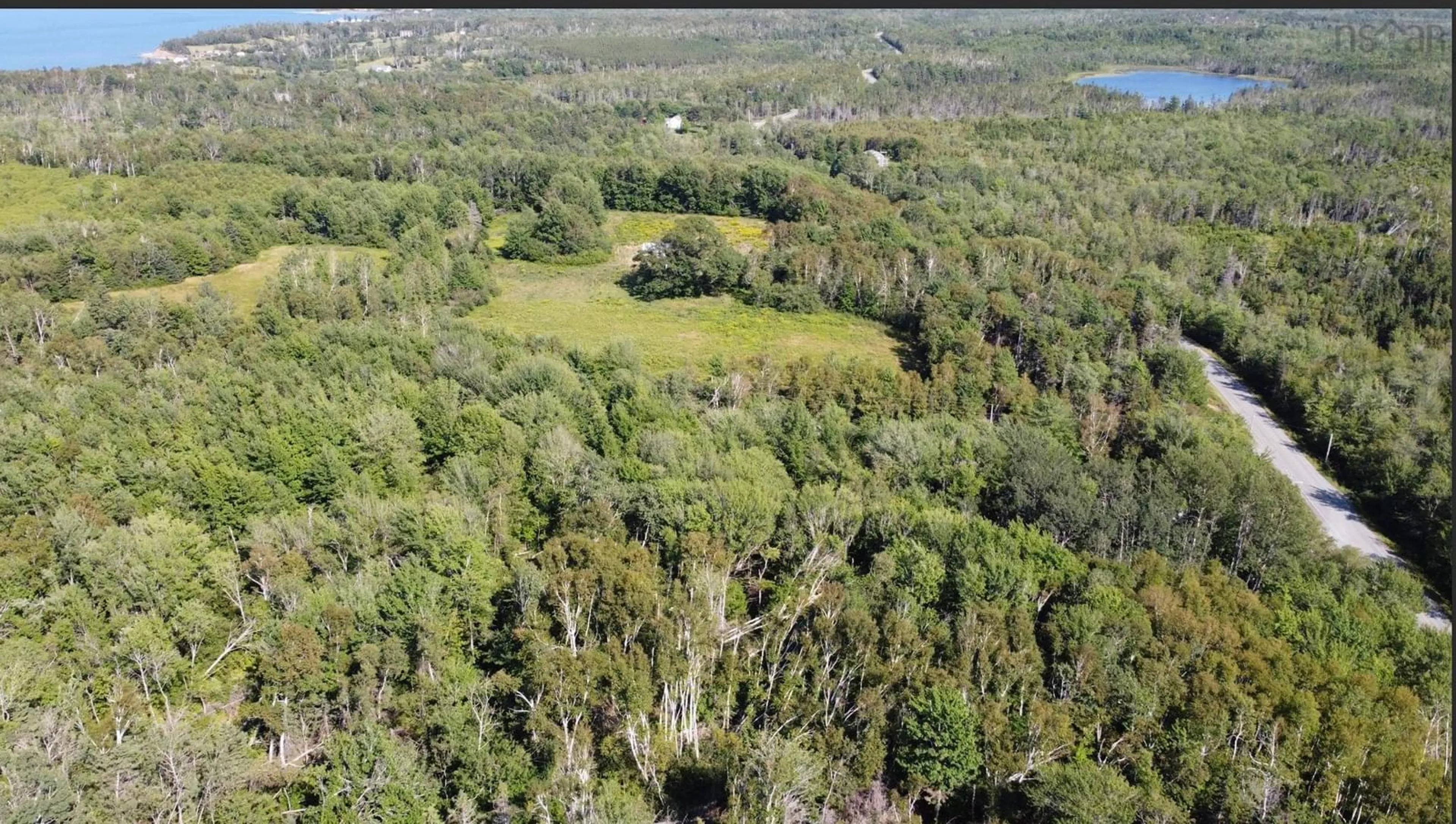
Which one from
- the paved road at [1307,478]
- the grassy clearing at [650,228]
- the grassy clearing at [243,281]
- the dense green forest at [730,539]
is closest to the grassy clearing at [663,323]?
the dense green forest at [730,539]

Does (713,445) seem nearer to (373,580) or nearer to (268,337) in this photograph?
(373,580)

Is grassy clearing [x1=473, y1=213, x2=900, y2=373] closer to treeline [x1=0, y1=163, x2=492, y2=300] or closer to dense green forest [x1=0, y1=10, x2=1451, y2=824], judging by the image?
dense green forest [x1=0, y1=10, x2=1451, y2=824]

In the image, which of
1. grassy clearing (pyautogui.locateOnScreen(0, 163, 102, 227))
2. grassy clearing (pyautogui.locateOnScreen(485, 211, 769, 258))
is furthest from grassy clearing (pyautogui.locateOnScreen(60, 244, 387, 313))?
grassy clearing (pyautogui.locateOnScreen(0, 163, 102, 227))

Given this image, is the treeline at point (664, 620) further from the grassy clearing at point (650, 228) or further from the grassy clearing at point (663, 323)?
the grassy clearing at point (650, 228)

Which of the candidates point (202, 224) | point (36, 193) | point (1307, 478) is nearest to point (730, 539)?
point (1307, 478)

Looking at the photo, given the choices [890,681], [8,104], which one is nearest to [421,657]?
[890,681]
